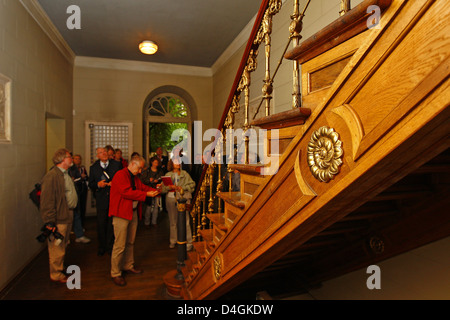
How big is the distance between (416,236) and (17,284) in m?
3.99

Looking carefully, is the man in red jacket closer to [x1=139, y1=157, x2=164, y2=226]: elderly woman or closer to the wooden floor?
the wooden floor

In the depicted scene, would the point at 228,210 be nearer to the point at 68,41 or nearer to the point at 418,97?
the point at 418,97

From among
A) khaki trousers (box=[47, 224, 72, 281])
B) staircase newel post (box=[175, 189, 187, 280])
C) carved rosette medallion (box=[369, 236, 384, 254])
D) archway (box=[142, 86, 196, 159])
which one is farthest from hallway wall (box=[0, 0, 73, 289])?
carved rosette medallion (box=[369, 236, 384, 254])

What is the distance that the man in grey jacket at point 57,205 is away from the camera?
2814 mm

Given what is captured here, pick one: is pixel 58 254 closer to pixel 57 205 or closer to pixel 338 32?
pixel 57 205

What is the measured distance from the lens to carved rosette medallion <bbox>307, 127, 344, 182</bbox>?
30.6 inches

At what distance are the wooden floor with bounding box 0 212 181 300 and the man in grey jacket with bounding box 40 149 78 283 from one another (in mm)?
244

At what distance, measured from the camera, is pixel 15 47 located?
3.14m

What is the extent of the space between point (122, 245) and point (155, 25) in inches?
147

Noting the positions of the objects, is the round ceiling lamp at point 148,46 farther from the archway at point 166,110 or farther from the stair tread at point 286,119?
the stair tread at point 286,119

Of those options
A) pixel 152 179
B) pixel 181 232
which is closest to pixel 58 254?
pixel 181 232

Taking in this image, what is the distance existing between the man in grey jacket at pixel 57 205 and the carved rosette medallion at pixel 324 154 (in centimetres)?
297

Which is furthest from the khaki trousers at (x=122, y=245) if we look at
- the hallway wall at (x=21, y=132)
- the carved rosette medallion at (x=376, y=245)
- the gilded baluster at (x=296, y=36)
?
the gilded baluster at (x=296, y=36)
